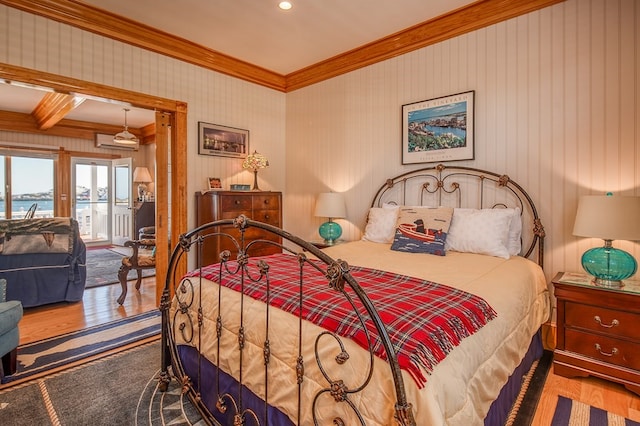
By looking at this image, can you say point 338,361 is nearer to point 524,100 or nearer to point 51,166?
point 524,100

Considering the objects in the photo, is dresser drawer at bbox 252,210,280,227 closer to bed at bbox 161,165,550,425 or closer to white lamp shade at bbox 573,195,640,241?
bed at bbox 161,165,550,425

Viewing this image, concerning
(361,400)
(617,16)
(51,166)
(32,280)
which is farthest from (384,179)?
(51,166)

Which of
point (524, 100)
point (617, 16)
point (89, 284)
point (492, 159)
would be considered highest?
point (617, 16)

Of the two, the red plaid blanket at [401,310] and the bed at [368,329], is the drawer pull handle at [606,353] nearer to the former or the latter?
the bed at [368,329]

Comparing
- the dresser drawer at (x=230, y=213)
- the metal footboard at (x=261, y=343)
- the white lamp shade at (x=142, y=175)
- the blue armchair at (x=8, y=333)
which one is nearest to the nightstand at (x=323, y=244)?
the dresser drawer at (x=230, y=213)

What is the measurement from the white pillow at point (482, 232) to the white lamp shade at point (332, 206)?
133 centimetres

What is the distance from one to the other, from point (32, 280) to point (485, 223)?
14.1 feet

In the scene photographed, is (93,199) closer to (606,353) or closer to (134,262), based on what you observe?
(134,262)

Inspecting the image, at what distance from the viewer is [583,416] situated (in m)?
1.86

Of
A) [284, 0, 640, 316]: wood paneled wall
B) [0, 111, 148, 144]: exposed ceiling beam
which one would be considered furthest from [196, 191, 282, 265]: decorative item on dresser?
[0, 111, 148, 144]: exposed ceiling beam

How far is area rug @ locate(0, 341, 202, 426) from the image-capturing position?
182 cm

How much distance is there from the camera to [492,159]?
3008 mm

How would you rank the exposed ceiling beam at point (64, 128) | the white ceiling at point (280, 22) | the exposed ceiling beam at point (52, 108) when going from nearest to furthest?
1. the white ceiling at point (280, 22)
2. the exposed ceiling beam at point (52, 108)
3. the exposed ceiling beam at point (64, 128)

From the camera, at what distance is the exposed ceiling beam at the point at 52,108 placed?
4.92 m
